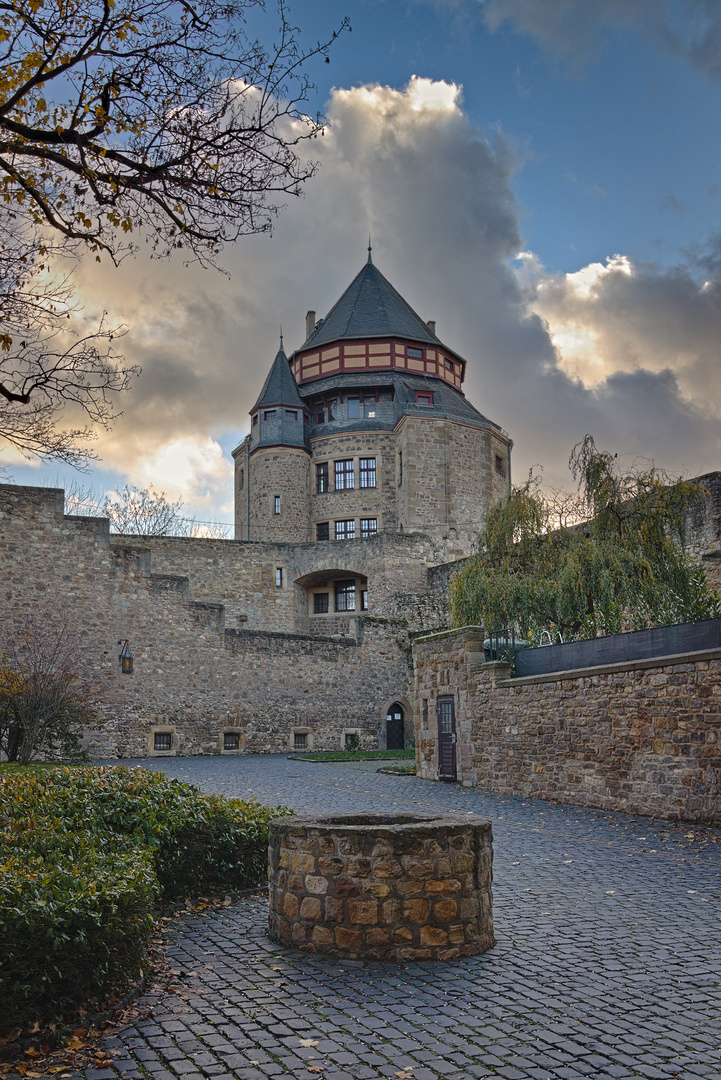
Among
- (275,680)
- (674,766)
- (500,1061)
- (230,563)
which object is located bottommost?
(500,1061)

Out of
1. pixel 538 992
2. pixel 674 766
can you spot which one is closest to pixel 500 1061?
pixel 538 992

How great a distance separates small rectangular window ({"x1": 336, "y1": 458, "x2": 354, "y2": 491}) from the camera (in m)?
41.8

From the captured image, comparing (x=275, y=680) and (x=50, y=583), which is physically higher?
(x=50, y=583)

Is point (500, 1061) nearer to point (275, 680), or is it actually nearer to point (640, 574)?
point (640, 574)

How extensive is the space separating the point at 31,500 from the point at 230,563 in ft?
34.6

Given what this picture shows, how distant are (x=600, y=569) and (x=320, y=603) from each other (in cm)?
1924

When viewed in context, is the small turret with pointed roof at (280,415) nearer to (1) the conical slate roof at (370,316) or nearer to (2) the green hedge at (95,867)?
(1) the conical slate roof at (370,316)

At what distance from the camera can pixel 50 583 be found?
2327cm

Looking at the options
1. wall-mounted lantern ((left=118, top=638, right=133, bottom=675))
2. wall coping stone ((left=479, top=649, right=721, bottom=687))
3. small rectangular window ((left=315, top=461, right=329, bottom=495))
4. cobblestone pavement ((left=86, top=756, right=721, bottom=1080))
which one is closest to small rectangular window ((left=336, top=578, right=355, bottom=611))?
small rectangular window ((left=315, top=461, right=329, bottom=495))

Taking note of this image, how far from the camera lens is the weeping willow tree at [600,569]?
18.2 metres

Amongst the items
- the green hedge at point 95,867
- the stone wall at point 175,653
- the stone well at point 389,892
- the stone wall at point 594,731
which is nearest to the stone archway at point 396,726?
the stone wall at point 175,653

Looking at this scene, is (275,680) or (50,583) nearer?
(50,583)

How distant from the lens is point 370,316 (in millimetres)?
46094

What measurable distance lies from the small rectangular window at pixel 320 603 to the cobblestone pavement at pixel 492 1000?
28004mm
